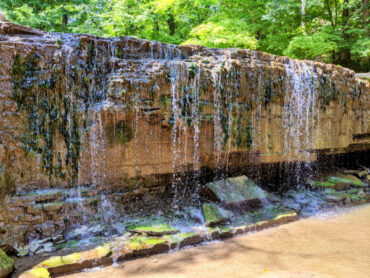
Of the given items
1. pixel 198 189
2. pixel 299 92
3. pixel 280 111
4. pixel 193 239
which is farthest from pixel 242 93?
pixel 193 239

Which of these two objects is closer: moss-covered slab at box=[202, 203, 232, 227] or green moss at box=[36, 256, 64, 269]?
green moss at box=[36, 256, 64, 269]

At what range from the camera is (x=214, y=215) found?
17.8 feet

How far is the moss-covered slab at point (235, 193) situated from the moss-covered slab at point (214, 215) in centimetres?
23

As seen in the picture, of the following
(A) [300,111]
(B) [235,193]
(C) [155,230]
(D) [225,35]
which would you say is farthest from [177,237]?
(D) [225,35]

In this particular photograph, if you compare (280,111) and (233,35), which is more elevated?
(233,35)

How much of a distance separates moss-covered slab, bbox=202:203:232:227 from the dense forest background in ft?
19.7

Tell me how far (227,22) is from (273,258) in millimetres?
8293

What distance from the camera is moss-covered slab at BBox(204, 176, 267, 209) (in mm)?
5898

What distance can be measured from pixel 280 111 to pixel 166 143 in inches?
133

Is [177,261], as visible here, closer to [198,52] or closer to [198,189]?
[198,189]

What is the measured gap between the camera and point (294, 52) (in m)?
11.0

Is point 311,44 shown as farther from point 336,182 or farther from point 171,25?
point 171,25

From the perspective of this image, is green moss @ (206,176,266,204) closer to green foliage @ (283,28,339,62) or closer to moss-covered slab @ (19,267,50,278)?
moss-covered slab @ (19,267,50,278)

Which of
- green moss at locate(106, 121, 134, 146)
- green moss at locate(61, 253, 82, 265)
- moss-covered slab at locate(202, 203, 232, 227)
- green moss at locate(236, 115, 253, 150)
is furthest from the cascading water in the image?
green moss at locate(61, 253, 82, 265)
